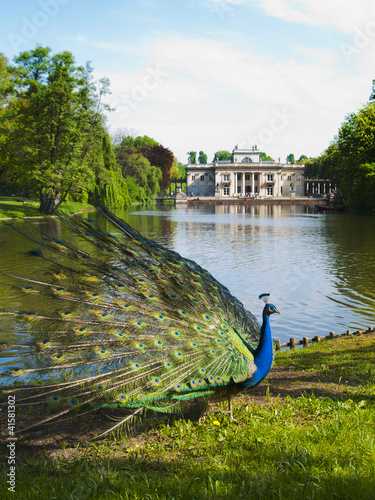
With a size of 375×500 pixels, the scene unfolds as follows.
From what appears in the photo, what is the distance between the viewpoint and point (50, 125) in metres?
35.8

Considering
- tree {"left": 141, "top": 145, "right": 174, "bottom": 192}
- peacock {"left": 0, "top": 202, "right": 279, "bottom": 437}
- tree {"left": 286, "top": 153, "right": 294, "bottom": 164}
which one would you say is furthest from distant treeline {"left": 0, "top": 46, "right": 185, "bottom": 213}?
tree {"left": 286, "top": 153, "right": 294, "bottom": 164}

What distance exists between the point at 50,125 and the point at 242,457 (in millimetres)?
36783

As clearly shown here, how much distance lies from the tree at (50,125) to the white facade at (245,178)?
7368 centimetres

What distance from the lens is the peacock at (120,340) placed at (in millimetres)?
3307

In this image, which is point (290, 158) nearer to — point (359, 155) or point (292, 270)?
point (359, 155)

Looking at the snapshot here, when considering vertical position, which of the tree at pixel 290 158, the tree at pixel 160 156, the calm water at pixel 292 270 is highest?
the tree at pixel 290 158

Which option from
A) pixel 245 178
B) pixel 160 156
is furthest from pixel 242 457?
pixel 245 178

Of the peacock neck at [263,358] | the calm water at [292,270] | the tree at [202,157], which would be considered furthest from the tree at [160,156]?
the peacock neck at [263,358]

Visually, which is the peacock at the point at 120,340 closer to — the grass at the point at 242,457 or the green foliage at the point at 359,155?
the grass at the point at 242,457

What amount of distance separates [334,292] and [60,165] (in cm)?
2831

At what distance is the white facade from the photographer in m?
109

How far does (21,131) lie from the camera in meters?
35.8

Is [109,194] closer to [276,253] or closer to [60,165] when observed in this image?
[60,165]

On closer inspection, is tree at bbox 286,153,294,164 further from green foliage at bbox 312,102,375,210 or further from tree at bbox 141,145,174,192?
green foliage at bbox 312,102,375,210
